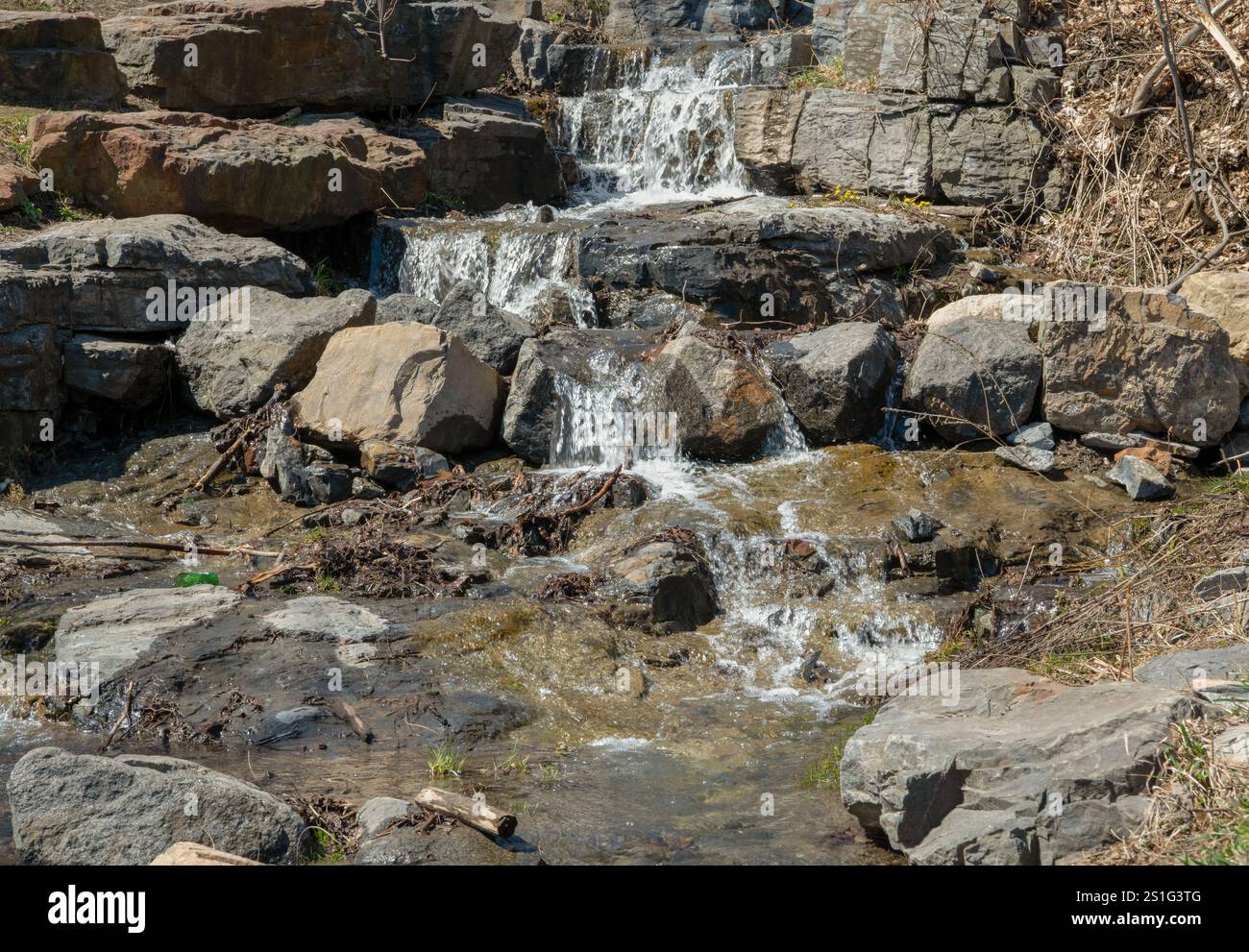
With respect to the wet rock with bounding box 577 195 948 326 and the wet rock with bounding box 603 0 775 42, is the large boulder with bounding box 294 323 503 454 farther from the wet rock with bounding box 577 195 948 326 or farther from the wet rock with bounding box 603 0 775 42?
the wet rock with bounding box 603 0 775 42

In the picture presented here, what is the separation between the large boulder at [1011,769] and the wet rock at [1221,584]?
4.48ft

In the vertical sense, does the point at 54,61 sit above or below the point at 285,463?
above

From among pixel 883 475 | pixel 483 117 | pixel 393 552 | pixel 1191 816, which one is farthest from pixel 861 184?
pixel 1191 816

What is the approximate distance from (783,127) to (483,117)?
10.6 feet

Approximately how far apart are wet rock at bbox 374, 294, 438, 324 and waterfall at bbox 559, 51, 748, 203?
3.80 meters

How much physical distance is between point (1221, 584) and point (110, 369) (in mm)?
7608

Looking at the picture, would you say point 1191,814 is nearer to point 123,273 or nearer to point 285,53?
point 123,273

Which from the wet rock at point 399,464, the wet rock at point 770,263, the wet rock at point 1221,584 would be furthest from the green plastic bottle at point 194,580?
the wet rock at point 1221,584

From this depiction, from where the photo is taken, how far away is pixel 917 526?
25.0 feet

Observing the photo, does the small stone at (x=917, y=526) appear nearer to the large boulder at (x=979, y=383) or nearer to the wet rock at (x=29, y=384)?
the large boulder at (x=979, y=383)

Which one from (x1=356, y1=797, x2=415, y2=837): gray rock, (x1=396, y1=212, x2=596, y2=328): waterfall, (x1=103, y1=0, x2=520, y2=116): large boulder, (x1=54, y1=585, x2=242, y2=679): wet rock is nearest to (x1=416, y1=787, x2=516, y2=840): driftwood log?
(x1=356, y1=797, x2=415, y2=837): gray rock

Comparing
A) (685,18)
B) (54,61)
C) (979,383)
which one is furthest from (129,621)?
(685,18)

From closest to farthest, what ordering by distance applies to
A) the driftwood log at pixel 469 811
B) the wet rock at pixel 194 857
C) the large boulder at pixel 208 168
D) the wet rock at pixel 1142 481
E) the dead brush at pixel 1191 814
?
the dead brush at pixel 1191 814 < the wet rock at pixel 194 857 < the driftwood log at pixel 469 811 < the wet rock at pixel 1142 481 < the large boulder at pixel 208 168

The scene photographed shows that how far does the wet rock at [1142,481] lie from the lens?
8180 millimetres
